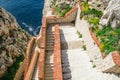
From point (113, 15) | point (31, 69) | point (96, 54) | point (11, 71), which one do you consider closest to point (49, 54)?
point (31, 69)

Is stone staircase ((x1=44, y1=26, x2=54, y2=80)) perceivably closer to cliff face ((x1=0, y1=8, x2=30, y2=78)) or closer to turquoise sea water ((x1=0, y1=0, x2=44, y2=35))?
cliff face ((x1=0, y1=8, x2=30, y2=78))

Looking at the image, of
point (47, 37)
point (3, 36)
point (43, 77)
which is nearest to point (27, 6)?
point (3, 36)

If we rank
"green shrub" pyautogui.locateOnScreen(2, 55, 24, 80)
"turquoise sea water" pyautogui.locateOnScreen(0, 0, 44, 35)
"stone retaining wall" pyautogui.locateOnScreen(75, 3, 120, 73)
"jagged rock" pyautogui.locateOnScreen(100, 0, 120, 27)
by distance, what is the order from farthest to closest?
"turquoise sea water" pyautogui.locateOnScreen(0, 0, 44, 35) → "green shrub" pyautogui.locateOnScreen(2, 55, 24, 80) → "jagged rock" pyautogui.locateOnScreen(100, 0, 120, 27) → "stone retaining wall" pyautogui.locateOnScreen(75, 3, 120, 73)

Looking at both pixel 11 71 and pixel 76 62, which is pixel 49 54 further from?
pixel 11 71

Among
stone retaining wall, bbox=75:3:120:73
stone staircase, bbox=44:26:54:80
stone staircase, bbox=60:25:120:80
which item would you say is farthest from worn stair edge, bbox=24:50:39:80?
stone retaining wall, bbox=75:3:120:73

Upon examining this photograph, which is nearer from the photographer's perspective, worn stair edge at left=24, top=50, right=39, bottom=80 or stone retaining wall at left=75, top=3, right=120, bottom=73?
stone retaining wall at left=75, top=3, right=120, bottom=73

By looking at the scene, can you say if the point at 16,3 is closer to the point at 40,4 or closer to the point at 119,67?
the point at 40,4

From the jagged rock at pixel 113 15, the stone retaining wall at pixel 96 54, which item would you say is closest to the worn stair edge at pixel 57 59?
the stone retaining wall at pixel 96 54
